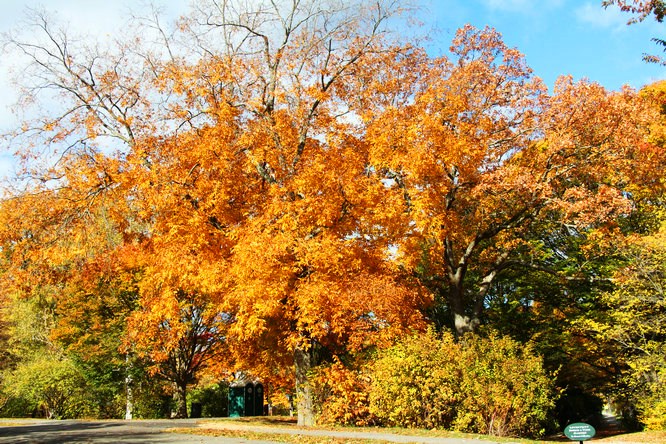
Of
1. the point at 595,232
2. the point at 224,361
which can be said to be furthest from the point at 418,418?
the point at 224,361

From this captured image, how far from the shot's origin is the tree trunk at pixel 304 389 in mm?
14930

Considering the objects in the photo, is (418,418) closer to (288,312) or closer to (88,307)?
(288,312)

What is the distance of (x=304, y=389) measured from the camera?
1526 cm

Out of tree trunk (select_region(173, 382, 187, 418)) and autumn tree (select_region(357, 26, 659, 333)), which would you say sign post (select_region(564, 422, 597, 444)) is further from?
tree trunk (select_region(173, 382, 187, 418))

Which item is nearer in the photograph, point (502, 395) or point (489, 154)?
point (502, 395)

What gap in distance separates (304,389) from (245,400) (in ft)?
36.6

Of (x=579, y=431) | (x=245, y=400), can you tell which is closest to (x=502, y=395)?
(x=579, y=431)

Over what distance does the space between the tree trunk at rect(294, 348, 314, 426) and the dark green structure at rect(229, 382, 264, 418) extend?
10.6 m

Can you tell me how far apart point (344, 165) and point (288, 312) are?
4784 mm

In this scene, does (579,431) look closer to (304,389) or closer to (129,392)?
(304,389)

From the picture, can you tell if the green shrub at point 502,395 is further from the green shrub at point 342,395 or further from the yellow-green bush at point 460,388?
the green shrub at point 342,395

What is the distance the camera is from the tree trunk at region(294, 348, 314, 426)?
14930 millimetres

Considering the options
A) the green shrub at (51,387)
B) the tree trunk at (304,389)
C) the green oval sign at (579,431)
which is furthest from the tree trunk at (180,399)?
the green oval sign at (579,431)

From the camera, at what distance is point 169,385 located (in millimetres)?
28312
